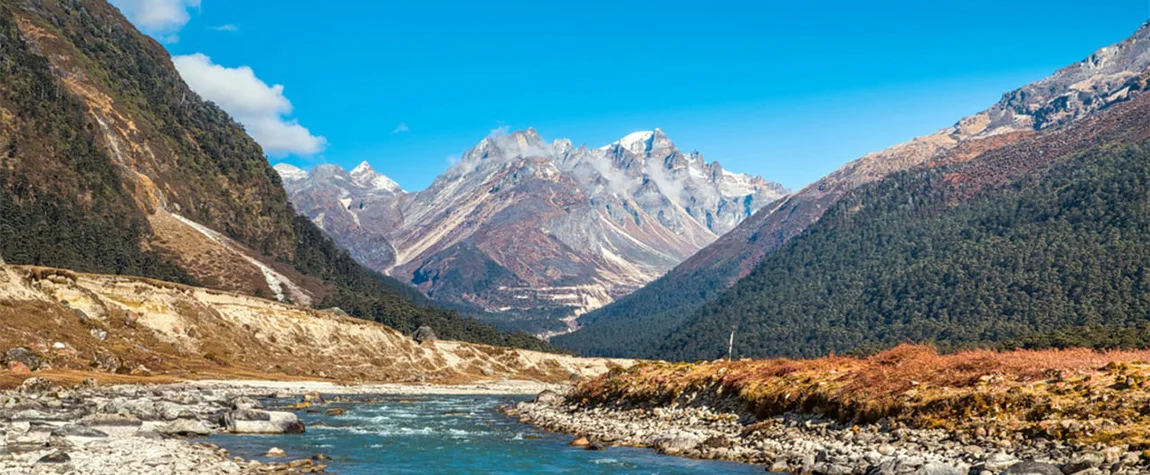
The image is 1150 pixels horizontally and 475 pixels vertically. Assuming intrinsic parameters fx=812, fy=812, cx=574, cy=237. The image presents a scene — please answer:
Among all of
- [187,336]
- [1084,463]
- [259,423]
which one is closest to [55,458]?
[259,423]

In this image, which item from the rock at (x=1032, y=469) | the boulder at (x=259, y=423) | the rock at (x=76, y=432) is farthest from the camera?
the boulder at (x=259, y=423)

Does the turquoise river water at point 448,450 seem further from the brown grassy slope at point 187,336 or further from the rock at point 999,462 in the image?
the brown grassy slope at point 187,336

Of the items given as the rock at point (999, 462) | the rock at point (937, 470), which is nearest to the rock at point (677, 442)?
the rock at point (937, 470)

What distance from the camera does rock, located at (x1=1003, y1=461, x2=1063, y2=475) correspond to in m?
27.1

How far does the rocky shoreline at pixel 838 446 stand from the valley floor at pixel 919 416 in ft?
0.19

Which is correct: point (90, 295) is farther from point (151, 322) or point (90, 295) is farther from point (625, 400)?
point (625, 400)

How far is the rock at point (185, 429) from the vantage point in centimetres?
4825

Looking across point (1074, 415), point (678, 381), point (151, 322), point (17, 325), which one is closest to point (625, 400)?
point (678, 381)

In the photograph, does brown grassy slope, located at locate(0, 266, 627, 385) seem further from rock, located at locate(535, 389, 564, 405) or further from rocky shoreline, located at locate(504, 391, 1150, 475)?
rocky shoreline, located at locate(504, 391, 1150, 475)

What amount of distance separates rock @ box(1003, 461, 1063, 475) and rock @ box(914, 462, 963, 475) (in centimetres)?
188

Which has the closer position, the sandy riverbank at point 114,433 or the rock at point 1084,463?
the rock at point 1084,463

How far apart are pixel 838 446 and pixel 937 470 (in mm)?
7857

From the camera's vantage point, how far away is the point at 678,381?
62.0 metres

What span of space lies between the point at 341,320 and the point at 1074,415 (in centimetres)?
14091
